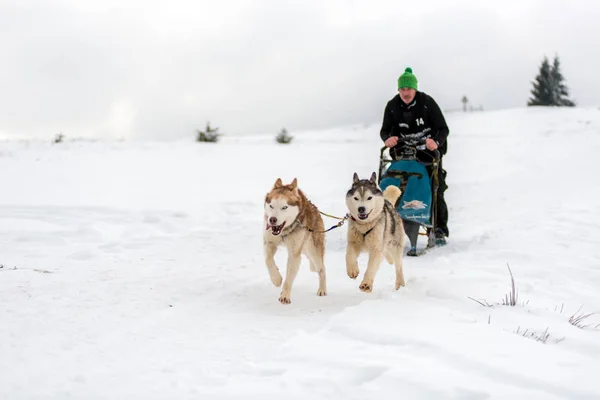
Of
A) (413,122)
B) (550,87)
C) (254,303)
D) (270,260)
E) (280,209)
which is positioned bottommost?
(254,303)

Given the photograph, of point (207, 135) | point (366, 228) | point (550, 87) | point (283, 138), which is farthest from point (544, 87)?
point (366, 228)

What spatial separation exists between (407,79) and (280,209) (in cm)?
268

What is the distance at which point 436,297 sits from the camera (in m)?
4.36

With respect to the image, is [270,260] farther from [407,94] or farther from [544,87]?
[544,87]

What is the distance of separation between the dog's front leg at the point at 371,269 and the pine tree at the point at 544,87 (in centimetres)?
4243

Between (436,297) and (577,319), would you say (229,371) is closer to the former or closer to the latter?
(436,297)

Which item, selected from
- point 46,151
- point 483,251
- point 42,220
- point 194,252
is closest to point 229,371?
point 194,252

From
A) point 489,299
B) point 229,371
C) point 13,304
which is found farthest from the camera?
point 489,299

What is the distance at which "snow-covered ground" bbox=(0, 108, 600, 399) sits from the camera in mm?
2648

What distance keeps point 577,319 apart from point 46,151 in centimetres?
1296

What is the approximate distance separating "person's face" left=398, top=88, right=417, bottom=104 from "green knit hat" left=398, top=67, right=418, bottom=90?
1.9 inches

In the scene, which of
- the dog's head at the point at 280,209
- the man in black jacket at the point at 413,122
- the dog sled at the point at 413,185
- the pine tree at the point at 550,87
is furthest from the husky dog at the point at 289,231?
the pine tree at the point at 550,87

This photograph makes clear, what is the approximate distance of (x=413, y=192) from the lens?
6.02 metres

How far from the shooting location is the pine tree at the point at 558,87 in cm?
4166
